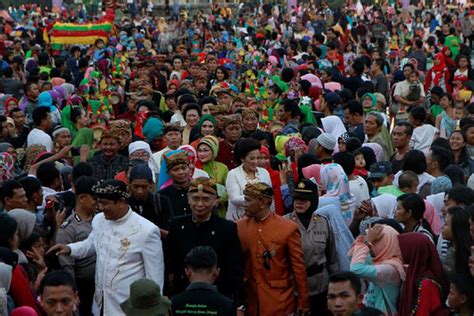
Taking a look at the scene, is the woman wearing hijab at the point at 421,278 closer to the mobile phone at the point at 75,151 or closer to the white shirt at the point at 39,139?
the mobile phone at the point at 75,151

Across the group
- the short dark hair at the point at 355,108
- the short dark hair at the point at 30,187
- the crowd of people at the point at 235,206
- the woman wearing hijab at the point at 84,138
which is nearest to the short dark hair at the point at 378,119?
the crowd of people at the point at 235,206

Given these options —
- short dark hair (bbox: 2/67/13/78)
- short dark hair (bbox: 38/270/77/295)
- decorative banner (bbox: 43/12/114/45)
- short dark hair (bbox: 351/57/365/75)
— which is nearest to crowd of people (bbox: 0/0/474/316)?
short dark hair (bbox: 38/270/77/295)

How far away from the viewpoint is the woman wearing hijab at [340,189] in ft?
29.6

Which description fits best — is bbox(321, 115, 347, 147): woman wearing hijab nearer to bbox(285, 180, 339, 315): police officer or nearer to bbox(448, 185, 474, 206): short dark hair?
bbox(448, 185, 474, 206): short dark hair

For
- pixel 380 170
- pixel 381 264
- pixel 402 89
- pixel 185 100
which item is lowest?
pixel 381 264

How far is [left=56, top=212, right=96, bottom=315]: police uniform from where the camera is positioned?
7.67m

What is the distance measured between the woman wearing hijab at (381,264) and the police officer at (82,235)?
182cm

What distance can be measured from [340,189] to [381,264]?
1.77 m

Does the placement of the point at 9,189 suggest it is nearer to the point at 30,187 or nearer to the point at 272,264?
the point at 30,187

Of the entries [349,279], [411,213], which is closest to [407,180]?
[411,213]

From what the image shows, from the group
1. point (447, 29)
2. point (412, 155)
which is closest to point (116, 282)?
point (412, 155)

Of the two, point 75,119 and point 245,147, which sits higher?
point 245,147

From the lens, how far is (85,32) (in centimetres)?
2208

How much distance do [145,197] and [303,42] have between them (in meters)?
17.9
